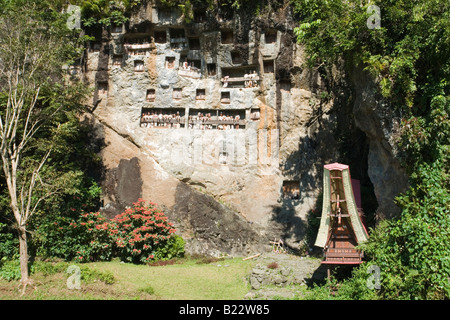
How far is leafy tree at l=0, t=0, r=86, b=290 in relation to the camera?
12.9 metres

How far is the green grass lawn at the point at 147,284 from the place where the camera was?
453 inches

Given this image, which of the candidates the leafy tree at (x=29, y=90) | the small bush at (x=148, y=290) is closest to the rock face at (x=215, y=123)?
the leafy tree at (x=29, y=90)

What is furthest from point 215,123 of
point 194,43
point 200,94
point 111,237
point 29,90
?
point 29,90

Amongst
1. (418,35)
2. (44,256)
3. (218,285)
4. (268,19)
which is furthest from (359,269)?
(268,19)

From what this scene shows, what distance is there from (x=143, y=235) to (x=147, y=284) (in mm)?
3354

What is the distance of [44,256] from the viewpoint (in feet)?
48.5

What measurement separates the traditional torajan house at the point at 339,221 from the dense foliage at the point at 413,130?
51cm

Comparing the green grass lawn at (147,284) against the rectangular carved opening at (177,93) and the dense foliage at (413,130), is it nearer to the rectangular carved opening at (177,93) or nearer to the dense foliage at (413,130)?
the dense foliage at (413,130)

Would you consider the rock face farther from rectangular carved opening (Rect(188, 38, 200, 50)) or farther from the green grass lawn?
the green grass lawn

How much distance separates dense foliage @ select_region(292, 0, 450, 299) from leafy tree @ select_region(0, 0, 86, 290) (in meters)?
9.20

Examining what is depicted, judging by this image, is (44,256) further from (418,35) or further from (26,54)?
(418,35)

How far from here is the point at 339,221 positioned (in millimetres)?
11914

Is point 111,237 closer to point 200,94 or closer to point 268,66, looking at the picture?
point 200,94

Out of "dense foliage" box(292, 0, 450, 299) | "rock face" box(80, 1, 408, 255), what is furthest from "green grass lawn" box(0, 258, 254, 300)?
"dense foliage" box(292, 0, 450, 299)
